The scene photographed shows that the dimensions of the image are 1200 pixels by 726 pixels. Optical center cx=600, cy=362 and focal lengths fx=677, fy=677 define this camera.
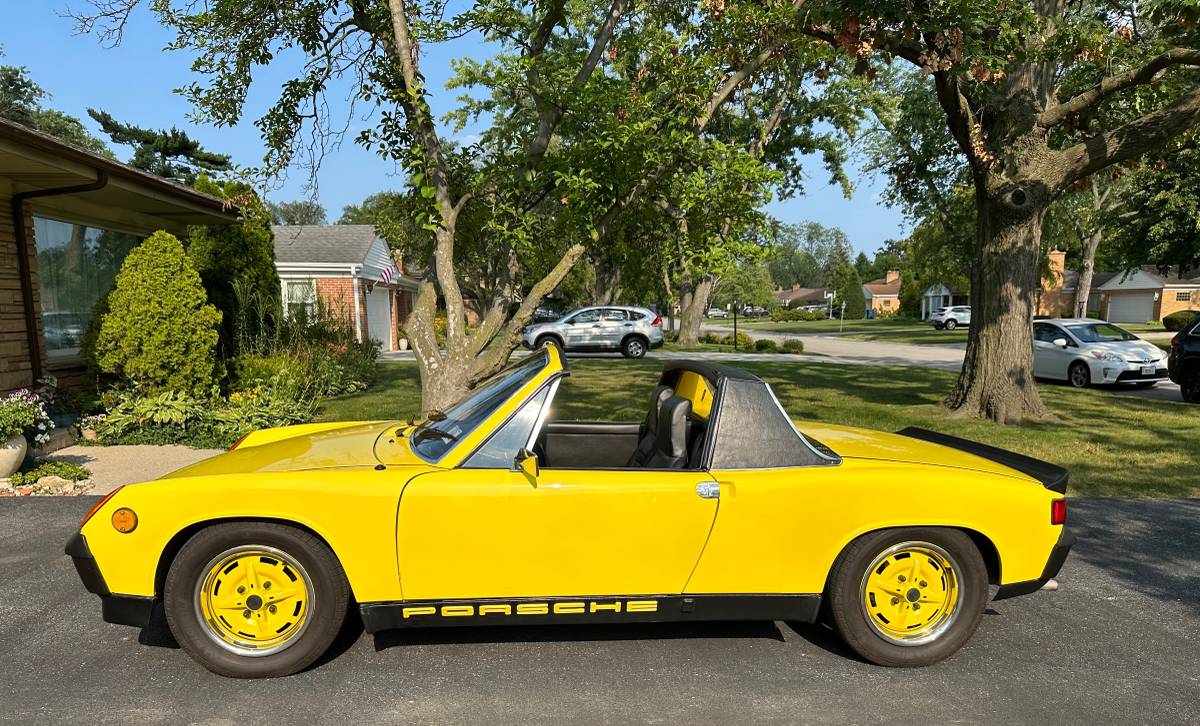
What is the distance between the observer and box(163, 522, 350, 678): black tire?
9.18 feet

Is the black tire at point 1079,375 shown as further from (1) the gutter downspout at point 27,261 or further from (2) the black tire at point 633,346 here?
(1) the gutter downspout at point 27,261

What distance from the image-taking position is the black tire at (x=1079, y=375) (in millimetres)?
13031

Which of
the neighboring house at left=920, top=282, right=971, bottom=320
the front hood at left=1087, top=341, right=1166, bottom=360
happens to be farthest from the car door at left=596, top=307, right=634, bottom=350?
the neighboring house at left=920, top=282, right=971, bottom=320

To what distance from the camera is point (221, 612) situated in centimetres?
287

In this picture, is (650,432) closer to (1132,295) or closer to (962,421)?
(962,421)

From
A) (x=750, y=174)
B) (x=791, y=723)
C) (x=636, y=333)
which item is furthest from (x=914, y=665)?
(x=636, y=333)

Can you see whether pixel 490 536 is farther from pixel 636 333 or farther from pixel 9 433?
pixel 636 333

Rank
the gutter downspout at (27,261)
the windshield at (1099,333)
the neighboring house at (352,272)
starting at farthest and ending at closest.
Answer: the neighboring house at (352,272) < the windshield at (1099,333) < the gutter downspout at (27,261)

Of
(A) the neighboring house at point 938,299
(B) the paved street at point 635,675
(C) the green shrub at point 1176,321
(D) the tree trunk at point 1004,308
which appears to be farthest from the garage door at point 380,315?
(A) the neighboring house at point 938,299

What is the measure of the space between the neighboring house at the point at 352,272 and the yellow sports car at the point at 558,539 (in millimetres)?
15998

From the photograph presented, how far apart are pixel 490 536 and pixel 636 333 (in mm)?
18253

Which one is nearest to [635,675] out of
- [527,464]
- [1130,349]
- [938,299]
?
[527,464]

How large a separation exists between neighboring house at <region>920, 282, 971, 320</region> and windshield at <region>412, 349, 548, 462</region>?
68300 millimetres

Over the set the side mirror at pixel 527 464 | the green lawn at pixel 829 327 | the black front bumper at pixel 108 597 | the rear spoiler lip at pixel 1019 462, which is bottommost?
the green lawn at pixel 829 327
